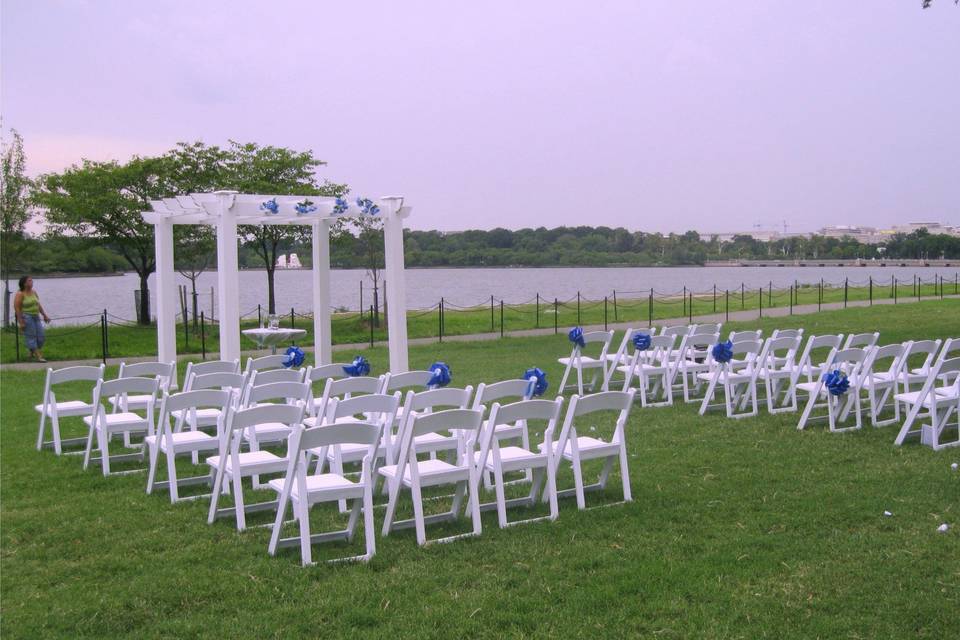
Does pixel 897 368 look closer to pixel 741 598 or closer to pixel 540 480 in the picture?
pixel 540 480

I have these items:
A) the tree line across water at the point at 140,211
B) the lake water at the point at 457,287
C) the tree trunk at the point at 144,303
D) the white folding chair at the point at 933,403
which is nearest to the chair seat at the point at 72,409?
the white folding chair at the point at 933,403

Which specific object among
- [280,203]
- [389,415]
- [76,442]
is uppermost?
[280,203]

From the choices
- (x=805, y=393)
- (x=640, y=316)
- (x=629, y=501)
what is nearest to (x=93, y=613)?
(x=629, y=501)

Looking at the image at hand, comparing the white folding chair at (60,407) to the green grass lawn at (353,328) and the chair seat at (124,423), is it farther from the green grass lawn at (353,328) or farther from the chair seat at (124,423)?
the green grass lawn at (353,328)

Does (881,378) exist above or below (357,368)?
below

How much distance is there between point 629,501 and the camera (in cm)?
604

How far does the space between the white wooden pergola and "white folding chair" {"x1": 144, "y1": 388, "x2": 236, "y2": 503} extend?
4398 mm

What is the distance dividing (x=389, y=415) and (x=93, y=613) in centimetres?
250

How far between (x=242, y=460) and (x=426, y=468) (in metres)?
1.25

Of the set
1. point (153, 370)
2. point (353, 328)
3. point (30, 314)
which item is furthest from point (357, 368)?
point (353, 328)

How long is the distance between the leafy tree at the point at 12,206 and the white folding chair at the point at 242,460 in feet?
57.5

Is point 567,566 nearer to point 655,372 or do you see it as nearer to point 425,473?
point 425,473

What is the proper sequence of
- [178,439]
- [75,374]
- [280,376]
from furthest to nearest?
[280,376] → [75,374] → [178,439]

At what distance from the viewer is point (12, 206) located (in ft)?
68.7
